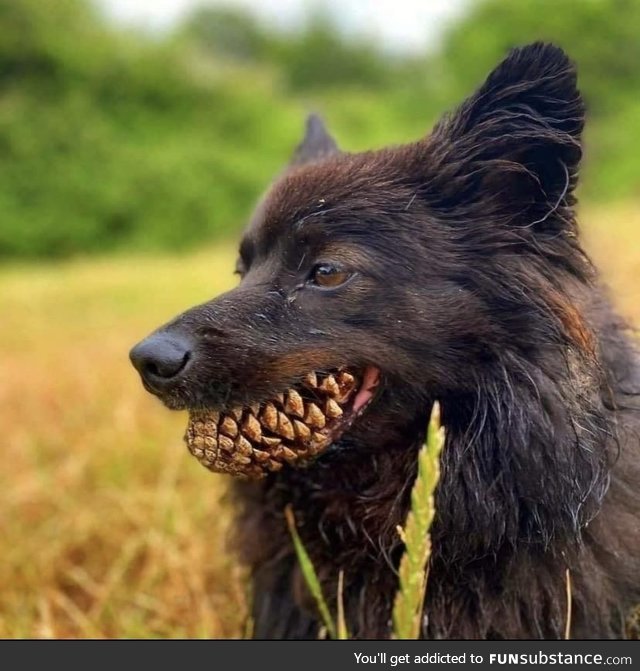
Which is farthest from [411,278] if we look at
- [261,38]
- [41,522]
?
[261,38]

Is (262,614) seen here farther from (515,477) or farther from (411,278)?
(411,278)

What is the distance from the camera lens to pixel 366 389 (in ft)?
6.02

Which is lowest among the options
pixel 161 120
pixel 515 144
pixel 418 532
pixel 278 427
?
pixel 418 532

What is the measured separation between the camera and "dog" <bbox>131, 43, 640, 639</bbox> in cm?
179

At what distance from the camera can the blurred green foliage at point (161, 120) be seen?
19.6m

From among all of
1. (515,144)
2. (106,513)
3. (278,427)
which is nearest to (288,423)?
(278,427)

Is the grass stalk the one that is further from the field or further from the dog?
the field

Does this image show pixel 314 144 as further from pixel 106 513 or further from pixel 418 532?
pixel 418 532

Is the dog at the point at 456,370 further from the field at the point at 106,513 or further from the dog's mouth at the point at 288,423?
the field at the point at 106,513

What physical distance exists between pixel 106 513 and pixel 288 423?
5.78ft

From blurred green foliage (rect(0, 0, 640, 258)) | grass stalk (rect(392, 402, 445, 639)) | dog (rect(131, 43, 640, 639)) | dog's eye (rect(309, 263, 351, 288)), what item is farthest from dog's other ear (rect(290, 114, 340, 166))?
blurred green foliage (rect(0, 0, 640, 258))

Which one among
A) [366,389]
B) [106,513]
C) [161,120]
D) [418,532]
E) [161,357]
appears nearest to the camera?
[418,532]

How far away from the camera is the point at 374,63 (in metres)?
31.0

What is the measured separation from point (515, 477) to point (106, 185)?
1993 centimetres
